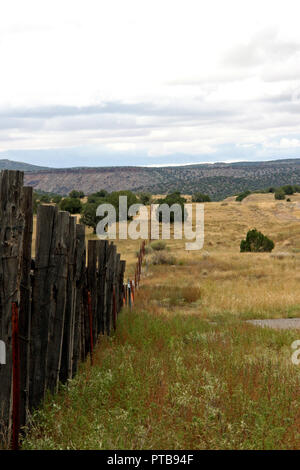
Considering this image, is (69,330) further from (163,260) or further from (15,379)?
(163,260)

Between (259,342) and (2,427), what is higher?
(2,427)

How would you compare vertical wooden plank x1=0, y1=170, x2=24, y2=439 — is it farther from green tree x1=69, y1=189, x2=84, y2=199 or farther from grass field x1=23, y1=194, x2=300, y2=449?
green tree x1=69, y1=189, x2=84, y2=199

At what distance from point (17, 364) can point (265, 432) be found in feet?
6.42

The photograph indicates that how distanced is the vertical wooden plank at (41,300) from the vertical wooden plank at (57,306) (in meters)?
0.13

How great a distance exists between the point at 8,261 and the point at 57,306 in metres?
1.31

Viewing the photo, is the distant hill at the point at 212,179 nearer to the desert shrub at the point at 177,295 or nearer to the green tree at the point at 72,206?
the green tree at the point at 72,206

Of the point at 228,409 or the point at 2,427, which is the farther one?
the point at 228,409

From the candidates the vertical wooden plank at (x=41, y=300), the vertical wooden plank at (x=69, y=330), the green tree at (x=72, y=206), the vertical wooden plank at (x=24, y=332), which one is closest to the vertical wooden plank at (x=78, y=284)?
the vertical wooden plank at (x=69, y=330)

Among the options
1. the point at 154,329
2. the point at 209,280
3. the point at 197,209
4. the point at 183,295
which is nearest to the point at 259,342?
the point at 154,329

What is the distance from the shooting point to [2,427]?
149 inches

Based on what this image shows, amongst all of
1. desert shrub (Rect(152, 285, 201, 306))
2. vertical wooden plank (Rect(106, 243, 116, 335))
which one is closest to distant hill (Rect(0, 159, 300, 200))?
desert shrub (Rect(152, 285, 201, 306))

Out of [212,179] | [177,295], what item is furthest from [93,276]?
[212,179]
